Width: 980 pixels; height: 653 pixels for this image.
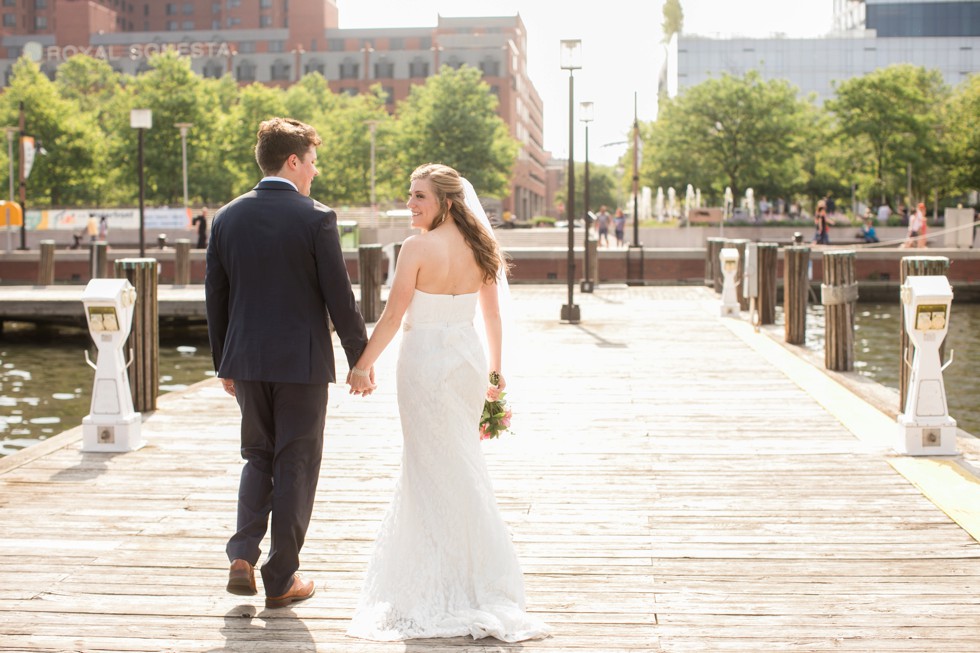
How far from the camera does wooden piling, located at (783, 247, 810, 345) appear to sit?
1617 cm

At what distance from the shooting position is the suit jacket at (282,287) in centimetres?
489

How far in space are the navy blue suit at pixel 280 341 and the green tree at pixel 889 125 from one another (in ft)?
177

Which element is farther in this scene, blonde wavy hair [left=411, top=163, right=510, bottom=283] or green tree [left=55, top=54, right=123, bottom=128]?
green tree [left=55, top=54, right=123, bottom=128]

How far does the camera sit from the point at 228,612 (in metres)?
4.95

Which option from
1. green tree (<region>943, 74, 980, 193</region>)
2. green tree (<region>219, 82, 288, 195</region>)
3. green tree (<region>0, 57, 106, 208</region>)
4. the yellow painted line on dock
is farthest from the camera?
green tree (<region>219, 82, 288, 195</region>)

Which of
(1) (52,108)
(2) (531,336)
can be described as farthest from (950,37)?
(2) (531,336)

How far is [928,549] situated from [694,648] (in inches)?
78.2

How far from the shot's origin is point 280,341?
4898 mm

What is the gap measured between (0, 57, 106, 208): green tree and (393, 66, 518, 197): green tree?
59.8ft

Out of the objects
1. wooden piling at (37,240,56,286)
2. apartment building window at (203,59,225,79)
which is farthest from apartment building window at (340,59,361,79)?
wooden piling at (37,240,56,286)

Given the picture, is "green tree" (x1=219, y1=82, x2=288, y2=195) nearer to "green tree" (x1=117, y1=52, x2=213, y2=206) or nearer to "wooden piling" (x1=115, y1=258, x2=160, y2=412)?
"green tree" (x1=117, y1=52, x2=213, y2=206)

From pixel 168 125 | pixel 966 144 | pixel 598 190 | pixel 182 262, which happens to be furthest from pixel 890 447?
pixel 598 190

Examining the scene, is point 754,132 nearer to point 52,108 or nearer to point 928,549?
point 52,108

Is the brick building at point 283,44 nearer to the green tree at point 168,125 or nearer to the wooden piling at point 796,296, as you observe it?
the green tree at point 168,125
